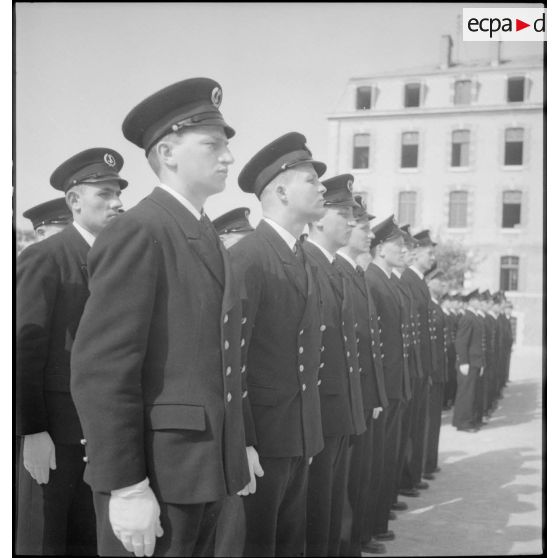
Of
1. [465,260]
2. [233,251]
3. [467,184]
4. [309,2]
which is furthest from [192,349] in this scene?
[465,260]

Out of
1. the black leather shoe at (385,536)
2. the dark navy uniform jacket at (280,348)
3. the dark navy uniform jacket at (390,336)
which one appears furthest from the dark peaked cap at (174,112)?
the black leather shoe at (385,536)

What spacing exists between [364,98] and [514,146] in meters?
1.18

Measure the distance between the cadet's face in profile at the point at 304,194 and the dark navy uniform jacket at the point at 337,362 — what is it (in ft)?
1.15

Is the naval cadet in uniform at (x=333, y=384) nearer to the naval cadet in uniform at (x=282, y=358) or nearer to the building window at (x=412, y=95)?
the naval cadet in uniform at (x=282, y=358)

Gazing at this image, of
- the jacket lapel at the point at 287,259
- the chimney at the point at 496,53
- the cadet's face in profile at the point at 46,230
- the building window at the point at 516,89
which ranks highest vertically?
the chimney at the point at 496,53

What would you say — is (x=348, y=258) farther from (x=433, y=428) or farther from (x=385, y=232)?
(x=433, y=428)

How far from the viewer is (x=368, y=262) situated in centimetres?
543

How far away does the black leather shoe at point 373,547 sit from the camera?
4484 millimetres

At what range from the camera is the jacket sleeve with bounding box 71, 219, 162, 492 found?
2047 millimetres

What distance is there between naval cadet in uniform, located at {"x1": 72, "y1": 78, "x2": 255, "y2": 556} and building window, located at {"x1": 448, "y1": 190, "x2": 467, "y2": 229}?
4242 mm

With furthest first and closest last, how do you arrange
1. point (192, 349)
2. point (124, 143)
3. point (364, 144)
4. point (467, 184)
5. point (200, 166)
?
point (467, 184), point (364, 144), point (124, 143), point (200, 166), point (192, 349)

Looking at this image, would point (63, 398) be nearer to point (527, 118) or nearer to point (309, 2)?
point (309, 2)

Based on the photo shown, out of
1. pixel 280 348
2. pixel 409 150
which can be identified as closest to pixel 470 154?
pixel 409 150
